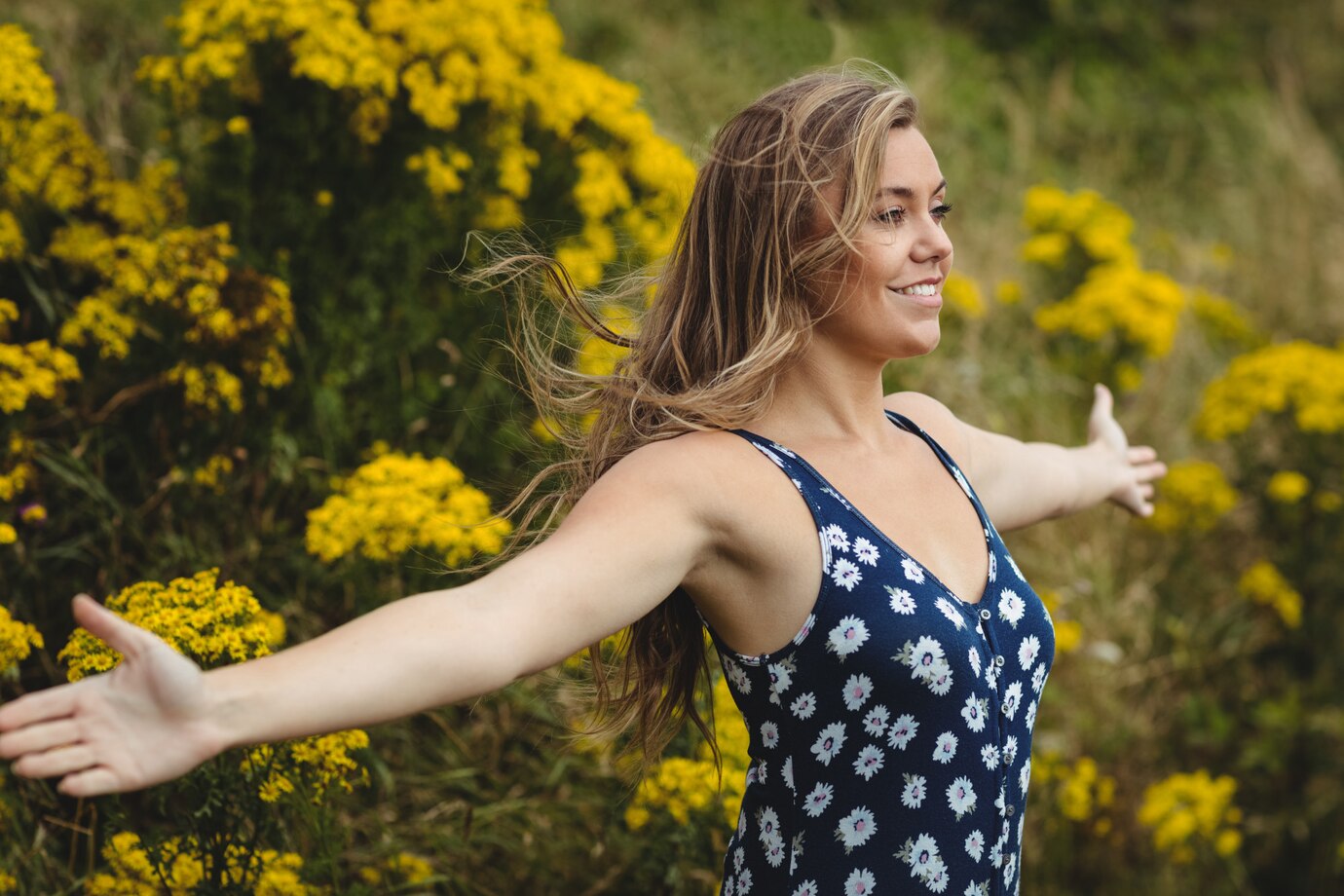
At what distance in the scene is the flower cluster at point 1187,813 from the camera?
355 cm

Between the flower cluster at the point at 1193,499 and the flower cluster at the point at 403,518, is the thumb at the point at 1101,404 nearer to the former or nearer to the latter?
the flower cluster at the point at 403,518

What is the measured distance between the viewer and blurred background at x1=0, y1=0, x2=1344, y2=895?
8.37ft

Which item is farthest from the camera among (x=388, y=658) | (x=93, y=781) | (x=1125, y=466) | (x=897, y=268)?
(x=1125, y=466)

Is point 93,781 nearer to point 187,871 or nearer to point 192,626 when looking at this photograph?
point 192,626

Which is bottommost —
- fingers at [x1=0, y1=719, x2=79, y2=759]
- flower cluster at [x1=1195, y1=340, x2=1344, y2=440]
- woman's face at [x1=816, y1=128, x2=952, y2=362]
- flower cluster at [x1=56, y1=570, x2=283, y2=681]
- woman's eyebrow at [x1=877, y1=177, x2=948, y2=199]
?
flower cluster at [x1=1195, y1=340, x2=1344, y2=440]

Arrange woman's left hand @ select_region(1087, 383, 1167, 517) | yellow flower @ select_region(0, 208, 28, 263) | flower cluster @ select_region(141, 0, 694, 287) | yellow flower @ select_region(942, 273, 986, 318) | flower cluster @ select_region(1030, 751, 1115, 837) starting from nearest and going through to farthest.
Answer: woman's left hand @ select_region(1087, 383, 1167, 517)
yellow flower @ select_region(0, 208, 28, 263)
flower cluster @ select_region(141, 0, 694, 287)
flower cluster @ select_region(1030, 751, 1115, 837)
yellow flower @ select_region(942, 273, 986, 318)

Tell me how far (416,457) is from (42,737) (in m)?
1.49

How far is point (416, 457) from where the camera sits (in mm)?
2709

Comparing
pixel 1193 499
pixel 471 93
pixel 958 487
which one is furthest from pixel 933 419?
pixel 1193 499

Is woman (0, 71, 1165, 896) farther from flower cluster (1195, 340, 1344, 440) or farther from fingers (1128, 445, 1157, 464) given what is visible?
flower cluster (1195, 340, 1344, 440)

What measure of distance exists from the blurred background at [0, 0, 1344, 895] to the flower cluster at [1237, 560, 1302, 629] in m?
0.02

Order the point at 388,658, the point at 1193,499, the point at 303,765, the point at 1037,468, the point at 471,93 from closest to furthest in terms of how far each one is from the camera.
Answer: the point at 388,658 → the point at 303,765 → the point at 1037,468 → the point at 471,93 → the point at 1193,499

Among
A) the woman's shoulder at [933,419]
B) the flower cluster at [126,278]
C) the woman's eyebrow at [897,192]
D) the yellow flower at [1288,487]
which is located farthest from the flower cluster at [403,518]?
the yellow flower at [1288,487]

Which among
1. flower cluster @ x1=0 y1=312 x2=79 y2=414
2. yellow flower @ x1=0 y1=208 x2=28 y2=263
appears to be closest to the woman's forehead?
flower cluster @ x1=0 y1=312 x2=79 y2=414
